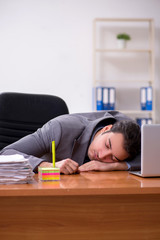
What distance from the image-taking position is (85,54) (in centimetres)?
484

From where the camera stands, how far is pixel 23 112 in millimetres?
2270

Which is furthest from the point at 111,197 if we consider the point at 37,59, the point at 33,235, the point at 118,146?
the point at 37,59

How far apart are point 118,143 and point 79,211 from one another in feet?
1.90

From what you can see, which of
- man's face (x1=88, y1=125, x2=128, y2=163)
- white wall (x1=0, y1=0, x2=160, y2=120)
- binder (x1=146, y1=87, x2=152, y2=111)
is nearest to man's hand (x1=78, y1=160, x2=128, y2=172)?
man's face (x1=88, y1=125, x2=128, y2=163)

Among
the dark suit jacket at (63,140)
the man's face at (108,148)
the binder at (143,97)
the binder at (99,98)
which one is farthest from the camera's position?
the binder at (143,97)

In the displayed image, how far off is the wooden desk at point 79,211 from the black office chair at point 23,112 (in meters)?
1.17

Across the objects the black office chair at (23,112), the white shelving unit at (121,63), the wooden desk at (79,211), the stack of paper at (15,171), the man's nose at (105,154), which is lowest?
the wooden desk at (79,211)

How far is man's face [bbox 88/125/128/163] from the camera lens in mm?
1606

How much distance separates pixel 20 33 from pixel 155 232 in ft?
13.4

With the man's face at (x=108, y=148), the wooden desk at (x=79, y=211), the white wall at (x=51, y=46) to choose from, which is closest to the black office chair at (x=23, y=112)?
the man's face at (x=108, y=148)

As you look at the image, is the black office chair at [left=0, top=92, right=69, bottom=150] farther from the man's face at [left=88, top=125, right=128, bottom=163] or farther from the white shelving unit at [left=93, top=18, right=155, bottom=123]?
the white shelving unit at [left=93, top=18, right=155, bottom=123]

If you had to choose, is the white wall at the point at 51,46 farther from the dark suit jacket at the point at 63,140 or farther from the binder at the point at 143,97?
the dark suit jacket at the point at 63,140

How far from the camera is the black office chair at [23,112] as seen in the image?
2.21 meters

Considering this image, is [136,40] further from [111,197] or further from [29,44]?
[111,197]
